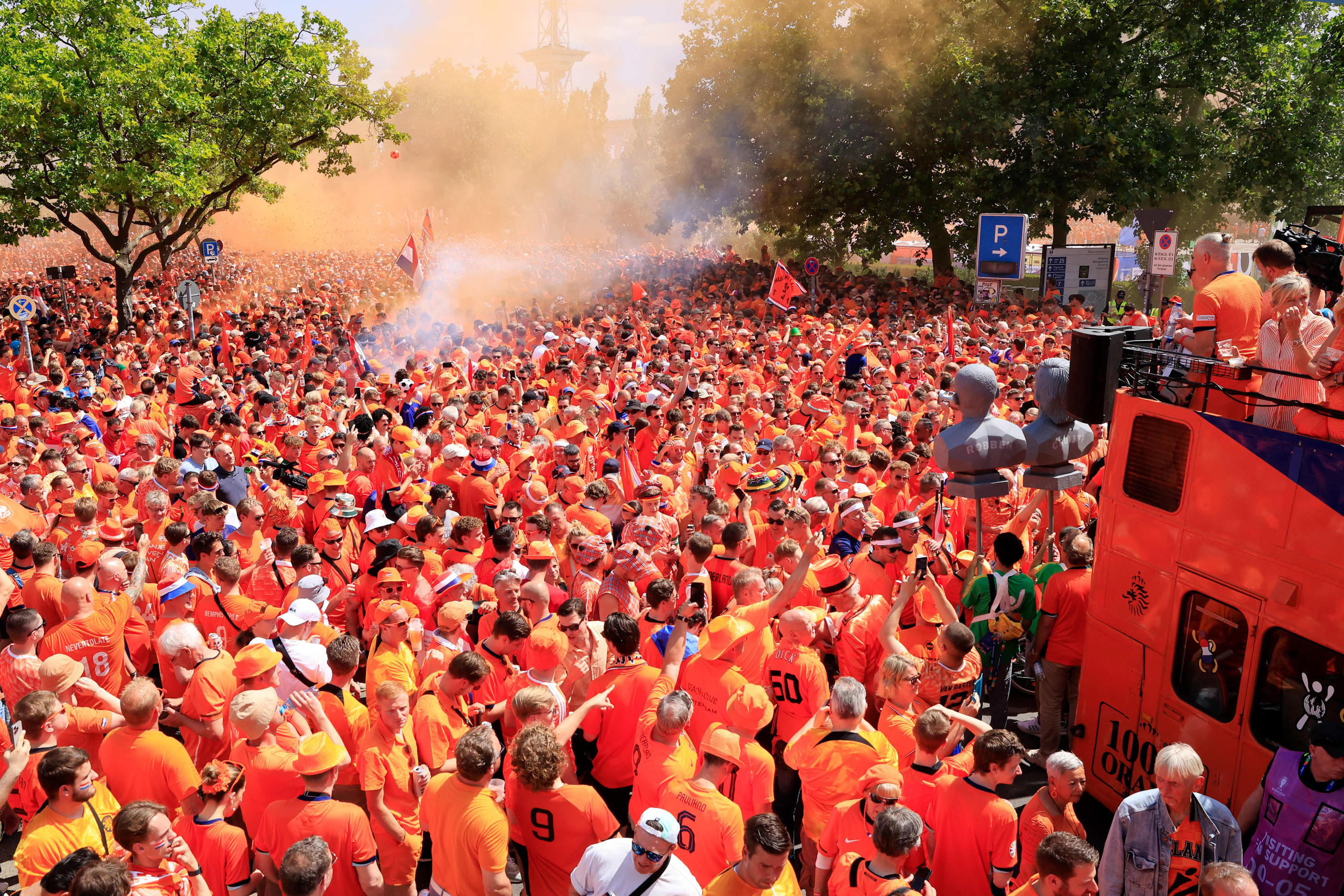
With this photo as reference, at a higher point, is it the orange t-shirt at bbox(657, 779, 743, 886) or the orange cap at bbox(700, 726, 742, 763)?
the orange cap at bbox(700, 726, 742, 763)

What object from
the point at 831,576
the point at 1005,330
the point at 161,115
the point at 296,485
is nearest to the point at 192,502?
the point at 296,485

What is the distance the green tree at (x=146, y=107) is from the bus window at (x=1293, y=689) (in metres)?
22.3

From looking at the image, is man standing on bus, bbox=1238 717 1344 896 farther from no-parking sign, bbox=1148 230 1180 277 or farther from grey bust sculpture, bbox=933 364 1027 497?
no-parking sign, bbox=1148 230 1180 277

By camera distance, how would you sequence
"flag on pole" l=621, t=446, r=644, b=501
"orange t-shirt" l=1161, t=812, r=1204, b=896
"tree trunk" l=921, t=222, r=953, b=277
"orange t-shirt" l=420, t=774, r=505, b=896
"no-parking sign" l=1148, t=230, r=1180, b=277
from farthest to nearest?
"tree trunk" l=921, t=222, r=953, b=277
"no-parking sign" l=1148, t=230, r=1180, b=277
"flag on pole" l=621, t=446, r=644, b=501
"orange t-shirt" l=1161, t=812, r=1204, b=896
"orange t-shirt" l=420, t=774, r=505, b=896

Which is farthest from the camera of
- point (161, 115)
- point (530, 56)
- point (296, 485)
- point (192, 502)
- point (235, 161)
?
point (530, 56)

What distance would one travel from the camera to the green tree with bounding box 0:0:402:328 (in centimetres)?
2053

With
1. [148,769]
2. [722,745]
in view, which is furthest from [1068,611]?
[148,769]

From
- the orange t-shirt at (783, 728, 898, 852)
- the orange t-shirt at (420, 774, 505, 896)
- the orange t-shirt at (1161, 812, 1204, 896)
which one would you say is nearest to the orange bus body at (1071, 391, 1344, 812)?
the orange t-shirt at (1161, 812, 1204, 896)

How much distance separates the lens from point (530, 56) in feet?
451

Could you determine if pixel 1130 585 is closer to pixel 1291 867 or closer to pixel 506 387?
pixel 1291 867

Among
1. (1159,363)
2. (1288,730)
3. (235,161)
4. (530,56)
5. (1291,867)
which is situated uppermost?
(530,56)

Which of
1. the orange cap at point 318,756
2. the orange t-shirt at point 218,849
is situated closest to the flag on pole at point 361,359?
the orange t-shirt at point 218,849

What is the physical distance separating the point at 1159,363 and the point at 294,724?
18.8 feet

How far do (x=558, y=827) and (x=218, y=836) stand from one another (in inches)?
68.8
